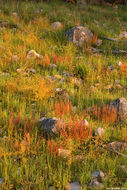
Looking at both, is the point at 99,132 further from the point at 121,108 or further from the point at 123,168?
the point at 121,108

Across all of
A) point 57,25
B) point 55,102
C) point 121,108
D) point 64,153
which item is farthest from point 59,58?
point 64,153

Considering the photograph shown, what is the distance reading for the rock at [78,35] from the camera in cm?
866

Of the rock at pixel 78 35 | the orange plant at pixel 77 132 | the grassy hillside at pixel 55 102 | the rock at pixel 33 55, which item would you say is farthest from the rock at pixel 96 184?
the rock at pixel 78 35

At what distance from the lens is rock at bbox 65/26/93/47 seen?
8.66 meters

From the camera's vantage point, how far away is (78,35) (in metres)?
8.75

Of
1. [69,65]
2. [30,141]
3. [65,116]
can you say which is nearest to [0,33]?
[69,65]

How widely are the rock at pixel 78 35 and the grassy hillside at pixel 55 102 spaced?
0.21m

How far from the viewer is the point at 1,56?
6.89m

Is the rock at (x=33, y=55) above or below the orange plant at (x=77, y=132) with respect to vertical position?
above

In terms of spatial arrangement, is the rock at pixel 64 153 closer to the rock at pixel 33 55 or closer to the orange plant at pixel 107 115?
the orange plant at pixel 107 115

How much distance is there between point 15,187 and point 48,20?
8.06 m

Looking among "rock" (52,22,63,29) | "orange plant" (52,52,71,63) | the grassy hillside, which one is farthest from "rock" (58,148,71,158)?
"rock" (52,22,63,29)

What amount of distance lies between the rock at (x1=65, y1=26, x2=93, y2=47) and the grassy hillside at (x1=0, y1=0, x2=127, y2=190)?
0.21 m

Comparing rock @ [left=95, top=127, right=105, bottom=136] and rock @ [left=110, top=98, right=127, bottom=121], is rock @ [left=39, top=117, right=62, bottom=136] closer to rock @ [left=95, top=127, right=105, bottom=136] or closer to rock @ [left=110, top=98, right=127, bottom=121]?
rock @ [left=95, top=127, right=105, bottom=136]
